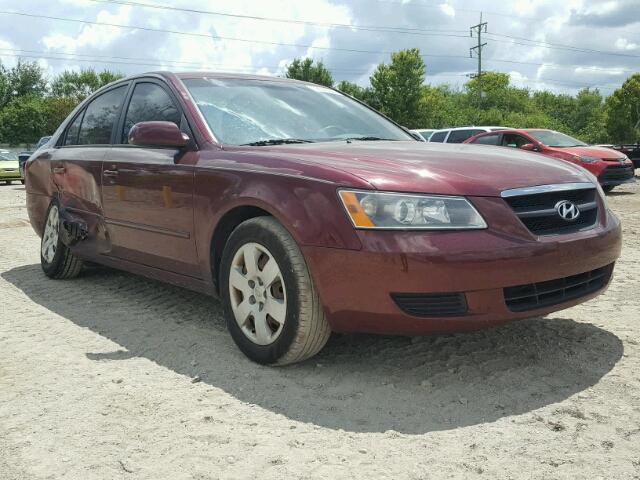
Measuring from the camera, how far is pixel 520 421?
2.49m

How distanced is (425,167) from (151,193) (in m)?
1.76

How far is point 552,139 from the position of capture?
12891 mm

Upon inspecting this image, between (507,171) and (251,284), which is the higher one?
(507,171)

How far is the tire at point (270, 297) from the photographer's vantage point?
114 inches

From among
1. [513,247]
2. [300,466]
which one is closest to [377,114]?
[513,247]

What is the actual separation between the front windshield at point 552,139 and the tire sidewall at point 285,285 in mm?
10646

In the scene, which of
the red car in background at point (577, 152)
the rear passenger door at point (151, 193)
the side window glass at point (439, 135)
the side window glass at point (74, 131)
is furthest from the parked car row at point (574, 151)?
the rear passenger door at point (151, 193)

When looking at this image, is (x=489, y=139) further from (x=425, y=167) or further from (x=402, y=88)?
(x=402, y=88)

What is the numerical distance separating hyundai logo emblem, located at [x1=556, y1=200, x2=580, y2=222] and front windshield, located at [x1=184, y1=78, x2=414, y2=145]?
53.8 inches

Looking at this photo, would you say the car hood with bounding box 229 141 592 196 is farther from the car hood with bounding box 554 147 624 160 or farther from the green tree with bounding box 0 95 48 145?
the green tree with bounding box 0 95 48 145

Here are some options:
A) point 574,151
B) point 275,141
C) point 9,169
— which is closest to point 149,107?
point 275,141

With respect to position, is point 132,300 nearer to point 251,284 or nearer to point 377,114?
point 251,284

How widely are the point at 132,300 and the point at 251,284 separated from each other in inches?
70.1

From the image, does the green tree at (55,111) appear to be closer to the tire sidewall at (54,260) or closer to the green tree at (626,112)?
the green tree at (626,112)
